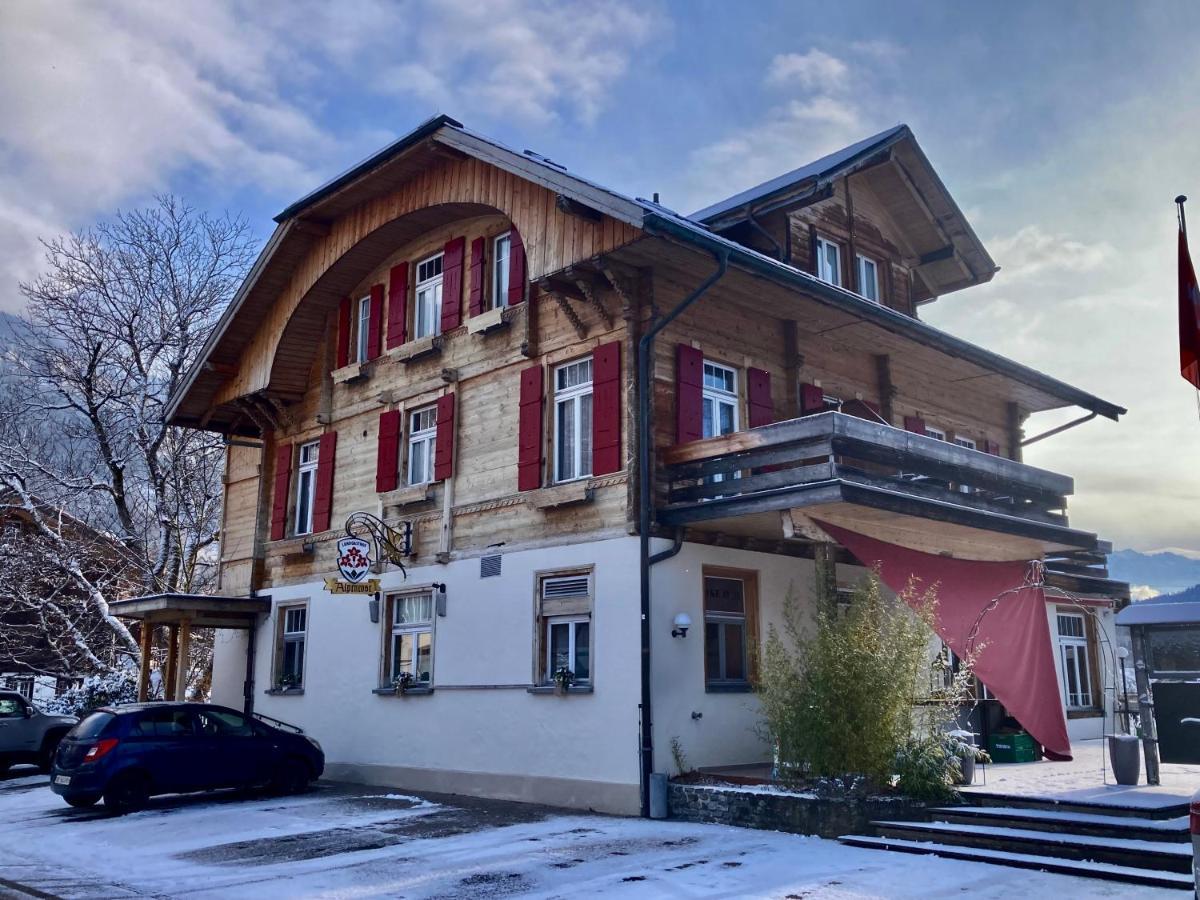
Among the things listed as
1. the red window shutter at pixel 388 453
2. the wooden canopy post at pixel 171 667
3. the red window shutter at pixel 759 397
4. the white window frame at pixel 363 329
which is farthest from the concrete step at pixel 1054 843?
the wooden canopy post at pixel 171 667

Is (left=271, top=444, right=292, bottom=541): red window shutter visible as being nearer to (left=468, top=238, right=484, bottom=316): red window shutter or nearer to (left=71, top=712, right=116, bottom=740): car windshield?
(left=468, top=238, right=484, bottom=316): red window shutter

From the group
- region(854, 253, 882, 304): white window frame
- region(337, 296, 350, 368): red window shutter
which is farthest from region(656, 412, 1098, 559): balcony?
region(337, 296, 350, 368): red window shutter

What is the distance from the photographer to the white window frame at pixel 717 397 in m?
14.6

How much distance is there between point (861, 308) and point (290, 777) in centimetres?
1069

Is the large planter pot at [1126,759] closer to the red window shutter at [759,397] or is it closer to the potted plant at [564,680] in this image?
the red window shutter at [759,397]

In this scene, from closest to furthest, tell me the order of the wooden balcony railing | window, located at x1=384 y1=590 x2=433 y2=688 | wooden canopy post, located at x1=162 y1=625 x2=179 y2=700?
1. the wooden balcony railing
2. window, located at x1=384 y1=590 x2=433 y2=688
3. wooden canopy post, located at x1=162 y1=625 x2=179 y2=700

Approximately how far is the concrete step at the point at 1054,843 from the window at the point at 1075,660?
33.2 feet

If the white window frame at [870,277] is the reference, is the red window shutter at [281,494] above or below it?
below

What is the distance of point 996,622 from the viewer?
13.7 metres

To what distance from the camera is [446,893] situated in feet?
29.0

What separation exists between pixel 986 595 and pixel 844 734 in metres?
3.99

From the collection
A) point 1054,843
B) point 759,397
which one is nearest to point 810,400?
point 759,397

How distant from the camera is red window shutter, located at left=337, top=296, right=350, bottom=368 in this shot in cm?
1945

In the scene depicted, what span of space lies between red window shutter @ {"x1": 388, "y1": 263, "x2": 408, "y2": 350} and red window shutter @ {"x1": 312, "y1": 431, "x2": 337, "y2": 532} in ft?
7.44
